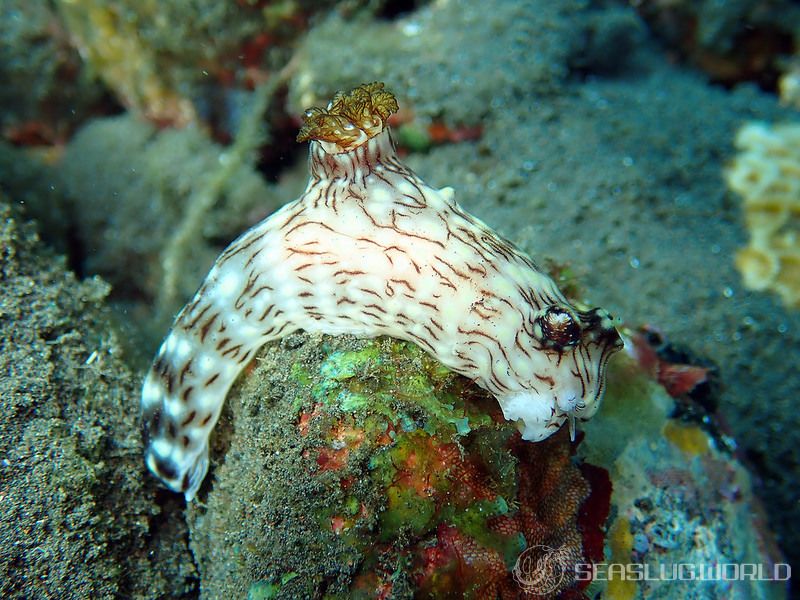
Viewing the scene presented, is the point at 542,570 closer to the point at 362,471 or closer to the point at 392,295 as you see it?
the point at 362,471

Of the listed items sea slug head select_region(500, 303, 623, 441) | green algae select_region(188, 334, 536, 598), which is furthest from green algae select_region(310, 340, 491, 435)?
sea slug head select_region(500, 303, 623, 441)

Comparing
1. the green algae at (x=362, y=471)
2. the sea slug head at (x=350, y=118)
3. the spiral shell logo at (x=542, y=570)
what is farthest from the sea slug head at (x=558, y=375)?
the sea slug head at (x=350, y=118)

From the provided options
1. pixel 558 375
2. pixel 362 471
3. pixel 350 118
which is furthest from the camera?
pixel 350 118

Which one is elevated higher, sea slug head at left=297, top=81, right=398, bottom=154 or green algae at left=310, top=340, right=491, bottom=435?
sea slug head at left=297, top=81, right=398, bottom=154

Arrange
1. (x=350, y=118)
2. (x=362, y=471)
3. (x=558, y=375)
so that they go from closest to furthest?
(x=362, y=471), (x=558, y=375), (x=350, y=118)

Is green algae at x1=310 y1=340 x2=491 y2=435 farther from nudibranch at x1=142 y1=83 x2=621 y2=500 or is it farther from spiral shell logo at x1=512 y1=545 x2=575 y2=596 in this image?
spiral shell logo at x1=512 y1=545 x2=575 y2=596

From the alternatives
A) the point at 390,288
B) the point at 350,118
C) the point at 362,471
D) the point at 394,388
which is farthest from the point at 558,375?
the point at 350,118
